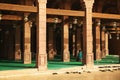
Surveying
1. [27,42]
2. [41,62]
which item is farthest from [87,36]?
[27,42]

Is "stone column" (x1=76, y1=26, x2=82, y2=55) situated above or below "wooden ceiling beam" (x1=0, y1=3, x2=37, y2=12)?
below

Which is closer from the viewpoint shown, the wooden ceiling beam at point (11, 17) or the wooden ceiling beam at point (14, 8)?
the wooden ceiling beam at point (14, 8)

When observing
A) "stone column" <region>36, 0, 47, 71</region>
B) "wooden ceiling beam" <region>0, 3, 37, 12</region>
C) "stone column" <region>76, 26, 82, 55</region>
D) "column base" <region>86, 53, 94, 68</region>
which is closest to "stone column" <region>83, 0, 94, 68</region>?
"column base" <region>86, 53, 94, 68</region>

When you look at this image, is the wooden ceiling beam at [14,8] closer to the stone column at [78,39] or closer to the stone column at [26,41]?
the stone column at [26,41]

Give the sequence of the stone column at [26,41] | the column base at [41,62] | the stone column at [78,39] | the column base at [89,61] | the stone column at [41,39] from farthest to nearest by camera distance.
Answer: the stone column at [78,39], the stone column at [26,41], the column base at [89,61], the stone column at [41,39], the column base at [41,62]

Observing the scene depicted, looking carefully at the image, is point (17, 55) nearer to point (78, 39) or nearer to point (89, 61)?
point (78, 39)

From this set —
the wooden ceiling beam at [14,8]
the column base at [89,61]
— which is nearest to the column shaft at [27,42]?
the wooden ceiling beam at [14,8]

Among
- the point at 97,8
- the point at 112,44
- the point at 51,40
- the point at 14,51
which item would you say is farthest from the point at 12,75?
the point at 112,44

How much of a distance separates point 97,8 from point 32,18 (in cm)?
799

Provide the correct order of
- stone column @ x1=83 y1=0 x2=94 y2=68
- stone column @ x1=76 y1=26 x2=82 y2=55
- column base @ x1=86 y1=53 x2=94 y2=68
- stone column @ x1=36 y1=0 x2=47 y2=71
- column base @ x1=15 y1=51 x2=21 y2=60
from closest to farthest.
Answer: stone column @ x1=36 y1=0 x2=47 y2=71
column base @ x1=86 y1=53 x2=94 y2=68
stone column @ x1=83 y1=0 x2=94 y2=68
column base @ x1=15 y1=51 x2=21 y2=60
stone column @ x1=76 y1=26 x2=82 y2=55

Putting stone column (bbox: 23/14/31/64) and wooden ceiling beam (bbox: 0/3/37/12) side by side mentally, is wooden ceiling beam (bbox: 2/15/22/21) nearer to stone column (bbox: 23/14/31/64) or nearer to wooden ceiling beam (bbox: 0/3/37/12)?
stone column (bbox: 23/14/31/64)

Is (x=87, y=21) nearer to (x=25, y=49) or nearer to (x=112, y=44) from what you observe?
(x=25, y=49)

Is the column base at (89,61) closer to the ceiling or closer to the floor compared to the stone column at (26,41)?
closer to the floor

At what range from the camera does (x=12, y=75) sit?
1619 cm
